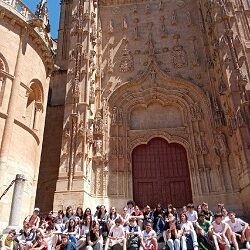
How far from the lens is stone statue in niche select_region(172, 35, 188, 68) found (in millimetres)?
17000

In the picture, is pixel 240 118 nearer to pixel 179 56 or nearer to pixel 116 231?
pixel 179 56

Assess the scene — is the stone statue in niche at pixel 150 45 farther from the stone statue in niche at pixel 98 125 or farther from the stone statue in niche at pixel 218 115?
the stone statue in niche at pixel 98 125

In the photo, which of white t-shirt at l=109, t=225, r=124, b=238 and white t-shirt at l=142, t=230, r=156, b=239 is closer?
white t-shirt at l=142, t=230, r=156, b=239

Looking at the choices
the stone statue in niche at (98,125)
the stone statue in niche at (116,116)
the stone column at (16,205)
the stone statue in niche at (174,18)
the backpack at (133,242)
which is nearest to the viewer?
the backpack at (133,242)

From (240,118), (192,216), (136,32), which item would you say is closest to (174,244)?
(192,216)

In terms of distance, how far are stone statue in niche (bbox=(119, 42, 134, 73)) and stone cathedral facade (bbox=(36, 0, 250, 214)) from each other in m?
0.06

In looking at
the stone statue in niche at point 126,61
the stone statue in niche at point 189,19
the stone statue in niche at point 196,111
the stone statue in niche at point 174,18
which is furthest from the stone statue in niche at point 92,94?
the stone statue in niche at point 189,19

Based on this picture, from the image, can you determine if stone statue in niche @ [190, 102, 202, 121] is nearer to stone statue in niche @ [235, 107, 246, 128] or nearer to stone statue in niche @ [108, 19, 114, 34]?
stone statue in niche @ [235, 107, 246, 128]

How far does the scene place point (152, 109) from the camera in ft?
54.4

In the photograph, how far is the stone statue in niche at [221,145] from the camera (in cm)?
1377

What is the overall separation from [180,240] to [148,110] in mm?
9933

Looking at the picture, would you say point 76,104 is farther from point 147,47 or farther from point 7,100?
point 147,47

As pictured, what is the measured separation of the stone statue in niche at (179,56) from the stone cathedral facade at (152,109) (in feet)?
0.20

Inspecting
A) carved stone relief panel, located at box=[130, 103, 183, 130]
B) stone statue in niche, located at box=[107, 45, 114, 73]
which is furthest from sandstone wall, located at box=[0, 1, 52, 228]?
carved stone relief panel, located at box=[130, 103, 183, 130]
